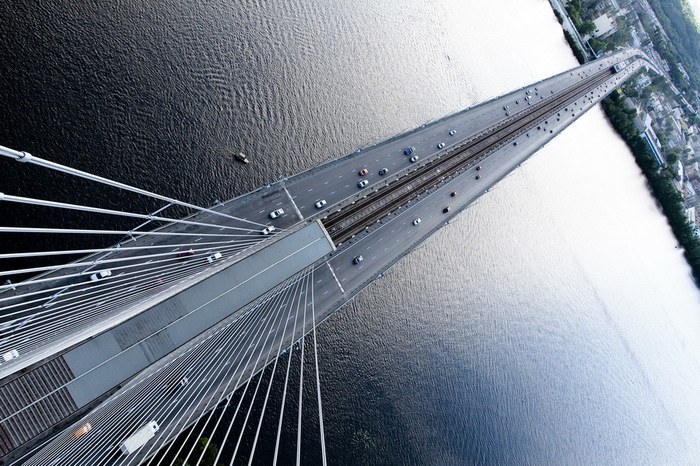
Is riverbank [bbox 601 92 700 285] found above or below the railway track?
below

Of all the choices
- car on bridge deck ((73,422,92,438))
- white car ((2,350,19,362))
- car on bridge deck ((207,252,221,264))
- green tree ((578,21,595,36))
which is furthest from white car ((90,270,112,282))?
green tree ((578,21,595,36))

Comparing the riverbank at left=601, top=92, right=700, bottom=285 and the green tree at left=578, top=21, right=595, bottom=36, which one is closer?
the riverbank at left=601, top=92, right=700, bottom=285

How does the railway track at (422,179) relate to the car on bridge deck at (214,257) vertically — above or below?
below

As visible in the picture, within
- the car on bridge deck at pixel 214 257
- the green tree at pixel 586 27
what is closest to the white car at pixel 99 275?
the car on bridge deck at pixel 214 257

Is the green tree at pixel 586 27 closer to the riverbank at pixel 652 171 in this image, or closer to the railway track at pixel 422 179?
the riverbank at pixel 652 171

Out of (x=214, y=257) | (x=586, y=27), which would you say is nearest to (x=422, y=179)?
(x=214, y=257)

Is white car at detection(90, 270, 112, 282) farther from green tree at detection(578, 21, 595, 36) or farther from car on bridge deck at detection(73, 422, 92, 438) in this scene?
green tree at detection(578, 21, 595, 36)
